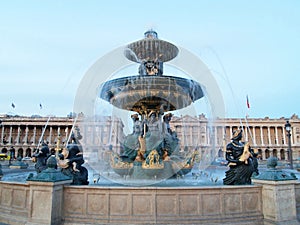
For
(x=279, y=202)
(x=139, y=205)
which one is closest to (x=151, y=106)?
(x=139, y=205)

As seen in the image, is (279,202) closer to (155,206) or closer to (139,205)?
(155,206)

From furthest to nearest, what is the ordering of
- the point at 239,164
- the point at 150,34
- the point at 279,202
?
the point at 150,34 → the point at 239,164 → the point at 279,202

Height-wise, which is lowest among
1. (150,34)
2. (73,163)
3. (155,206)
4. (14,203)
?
(14,203)

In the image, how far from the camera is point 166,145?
431 inches

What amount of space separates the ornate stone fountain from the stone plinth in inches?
195

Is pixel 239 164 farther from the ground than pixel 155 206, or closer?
farther from the ground

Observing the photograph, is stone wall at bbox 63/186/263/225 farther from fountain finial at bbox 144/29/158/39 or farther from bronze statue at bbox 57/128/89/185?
fountain finial at bbox 144/29/158/39

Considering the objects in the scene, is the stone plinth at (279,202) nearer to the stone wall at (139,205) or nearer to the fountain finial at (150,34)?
the stone wall at (139,205)

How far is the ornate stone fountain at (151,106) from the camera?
401 inches

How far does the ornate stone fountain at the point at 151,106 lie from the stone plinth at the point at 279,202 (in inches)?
195

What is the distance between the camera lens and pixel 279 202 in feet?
17.0

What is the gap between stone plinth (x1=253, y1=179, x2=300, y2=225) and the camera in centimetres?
512

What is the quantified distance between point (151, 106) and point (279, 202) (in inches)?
289

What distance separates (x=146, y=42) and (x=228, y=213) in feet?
26.7
